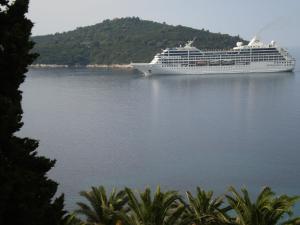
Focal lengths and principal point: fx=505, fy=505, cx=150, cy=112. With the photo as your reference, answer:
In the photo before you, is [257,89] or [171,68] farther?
[171,68]

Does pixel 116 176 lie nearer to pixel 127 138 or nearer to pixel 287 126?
pixel 127 138

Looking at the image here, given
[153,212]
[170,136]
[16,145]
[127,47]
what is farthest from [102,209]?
[127,47]

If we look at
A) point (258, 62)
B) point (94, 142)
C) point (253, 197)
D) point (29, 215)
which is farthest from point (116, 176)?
point (258, 62)

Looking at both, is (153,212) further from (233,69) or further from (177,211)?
(233,69)

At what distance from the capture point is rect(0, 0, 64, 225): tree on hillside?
7.75 m

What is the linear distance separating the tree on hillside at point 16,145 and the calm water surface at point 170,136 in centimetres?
1365

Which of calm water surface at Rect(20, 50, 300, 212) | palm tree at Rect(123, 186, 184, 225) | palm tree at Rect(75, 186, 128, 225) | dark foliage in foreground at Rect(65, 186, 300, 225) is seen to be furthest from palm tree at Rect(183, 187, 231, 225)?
calm water surface at Rect(20, 50, 300, 212)

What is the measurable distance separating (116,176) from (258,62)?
3380 inches

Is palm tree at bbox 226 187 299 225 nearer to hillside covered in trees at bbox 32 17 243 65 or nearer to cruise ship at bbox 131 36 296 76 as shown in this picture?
cruise ship at bbox 131 36 296 76

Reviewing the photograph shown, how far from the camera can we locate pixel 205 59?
107 m

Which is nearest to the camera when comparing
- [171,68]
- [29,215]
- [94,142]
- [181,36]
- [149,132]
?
[29,215]

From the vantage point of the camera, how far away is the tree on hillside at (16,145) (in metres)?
7.75

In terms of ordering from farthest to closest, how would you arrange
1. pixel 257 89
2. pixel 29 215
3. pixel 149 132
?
pixel 257 89
pixel 149 132
pixel 29 215

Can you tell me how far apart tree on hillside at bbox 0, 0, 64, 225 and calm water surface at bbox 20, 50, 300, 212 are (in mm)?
13653
